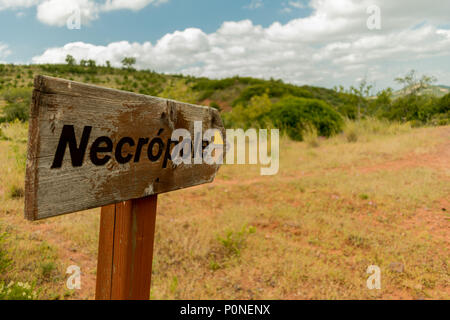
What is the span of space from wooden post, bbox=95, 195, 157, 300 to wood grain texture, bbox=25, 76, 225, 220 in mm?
94

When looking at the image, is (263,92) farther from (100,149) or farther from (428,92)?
(100,149)

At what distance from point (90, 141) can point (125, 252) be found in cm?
41

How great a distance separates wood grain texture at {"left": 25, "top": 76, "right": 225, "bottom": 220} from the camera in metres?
0.69

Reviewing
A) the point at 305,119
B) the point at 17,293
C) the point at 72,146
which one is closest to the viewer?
the point at 72,146

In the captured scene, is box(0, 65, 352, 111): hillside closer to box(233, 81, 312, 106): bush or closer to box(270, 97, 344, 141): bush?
box(233, 81, 312, 106): bush

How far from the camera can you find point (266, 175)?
5.66 metres

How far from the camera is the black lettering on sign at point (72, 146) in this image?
0.73 m

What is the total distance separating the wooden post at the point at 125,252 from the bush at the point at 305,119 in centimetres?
872

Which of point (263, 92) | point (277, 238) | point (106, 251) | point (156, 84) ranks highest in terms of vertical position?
point (156, 84)

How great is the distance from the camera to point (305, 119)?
9742mm

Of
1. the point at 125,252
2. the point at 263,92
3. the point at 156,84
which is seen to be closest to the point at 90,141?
the point at 125,252

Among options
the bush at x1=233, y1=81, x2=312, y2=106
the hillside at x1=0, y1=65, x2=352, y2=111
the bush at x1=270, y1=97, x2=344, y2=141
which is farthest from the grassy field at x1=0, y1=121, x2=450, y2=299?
the bush at x1=233, y1=81, x2=312, y2=106

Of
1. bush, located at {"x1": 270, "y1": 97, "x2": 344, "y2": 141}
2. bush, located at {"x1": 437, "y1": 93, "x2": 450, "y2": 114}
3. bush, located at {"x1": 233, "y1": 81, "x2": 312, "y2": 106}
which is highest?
bush, located at {"x1": 233, "y1": 81, "x2": 312, "y2": 106}

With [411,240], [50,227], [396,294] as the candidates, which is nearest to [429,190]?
[411,240]
